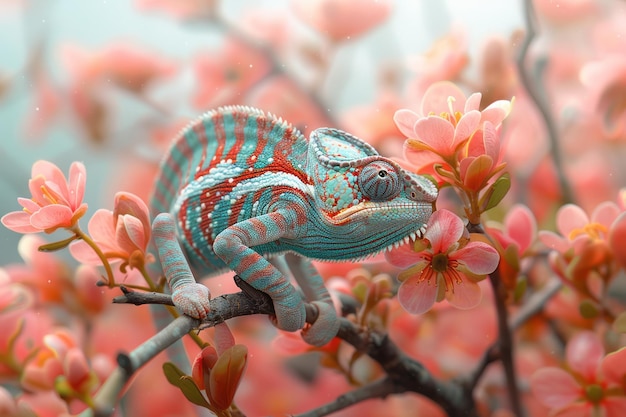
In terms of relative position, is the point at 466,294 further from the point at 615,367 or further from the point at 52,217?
the point at 52,217

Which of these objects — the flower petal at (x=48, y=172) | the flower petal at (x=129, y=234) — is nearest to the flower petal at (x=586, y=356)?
the flower petal at (x=129, y=234)

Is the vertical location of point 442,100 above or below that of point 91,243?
above

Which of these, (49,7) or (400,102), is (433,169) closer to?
(400,102)

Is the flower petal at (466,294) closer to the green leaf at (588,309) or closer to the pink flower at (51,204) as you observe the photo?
the green leaf at (588,309)

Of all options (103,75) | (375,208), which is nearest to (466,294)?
(375,208)

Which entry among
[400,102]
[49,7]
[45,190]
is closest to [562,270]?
[400,102]
